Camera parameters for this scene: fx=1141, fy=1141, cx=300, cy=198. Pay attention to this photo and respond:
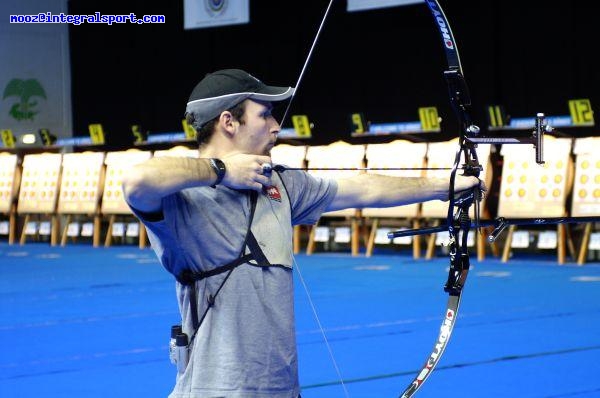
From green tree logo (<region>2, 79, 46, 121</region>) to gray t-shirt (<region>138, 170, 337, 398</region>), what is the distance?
1472 cm

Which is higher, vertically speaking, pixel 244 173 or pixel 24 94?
pixel 24 94

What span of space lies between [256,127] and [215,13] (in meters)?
10.9

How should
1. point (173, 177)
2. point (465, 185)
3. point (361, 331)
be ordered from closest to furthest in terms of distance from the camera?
point (173, 177), point (465, 185), point (361, 331)

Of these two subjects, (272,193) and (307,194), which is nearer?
(272,193)

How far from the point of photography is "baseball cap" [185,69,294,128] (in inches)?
92.3

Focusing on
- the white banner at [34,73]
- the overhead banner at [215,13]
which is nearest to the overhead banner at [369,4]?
the overhead banner at [215,13]

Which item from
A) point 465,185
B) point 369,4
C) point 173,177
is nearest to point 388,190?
point 465,185

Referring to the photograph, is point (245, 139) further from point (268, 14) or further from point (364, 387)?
point (268, 14)

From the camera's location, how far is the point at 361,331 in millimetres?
5785

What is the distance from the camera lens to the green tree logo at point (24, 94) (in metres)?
16.5

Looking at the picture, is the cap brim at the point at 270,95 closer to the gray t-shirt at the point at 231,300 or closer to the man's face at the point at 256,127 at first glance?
the man's face at the point at 256,127

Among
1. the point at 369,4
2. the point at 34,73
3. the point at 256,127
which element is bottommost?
the point at 256,127

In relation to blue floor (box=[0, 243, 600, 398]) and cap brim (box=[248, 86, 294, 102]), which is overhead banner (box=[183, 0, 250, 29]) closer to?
blue floor (box=[0, 243, 600, 398])

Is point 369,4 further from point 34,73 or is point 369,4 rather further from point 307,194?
point 307,194
